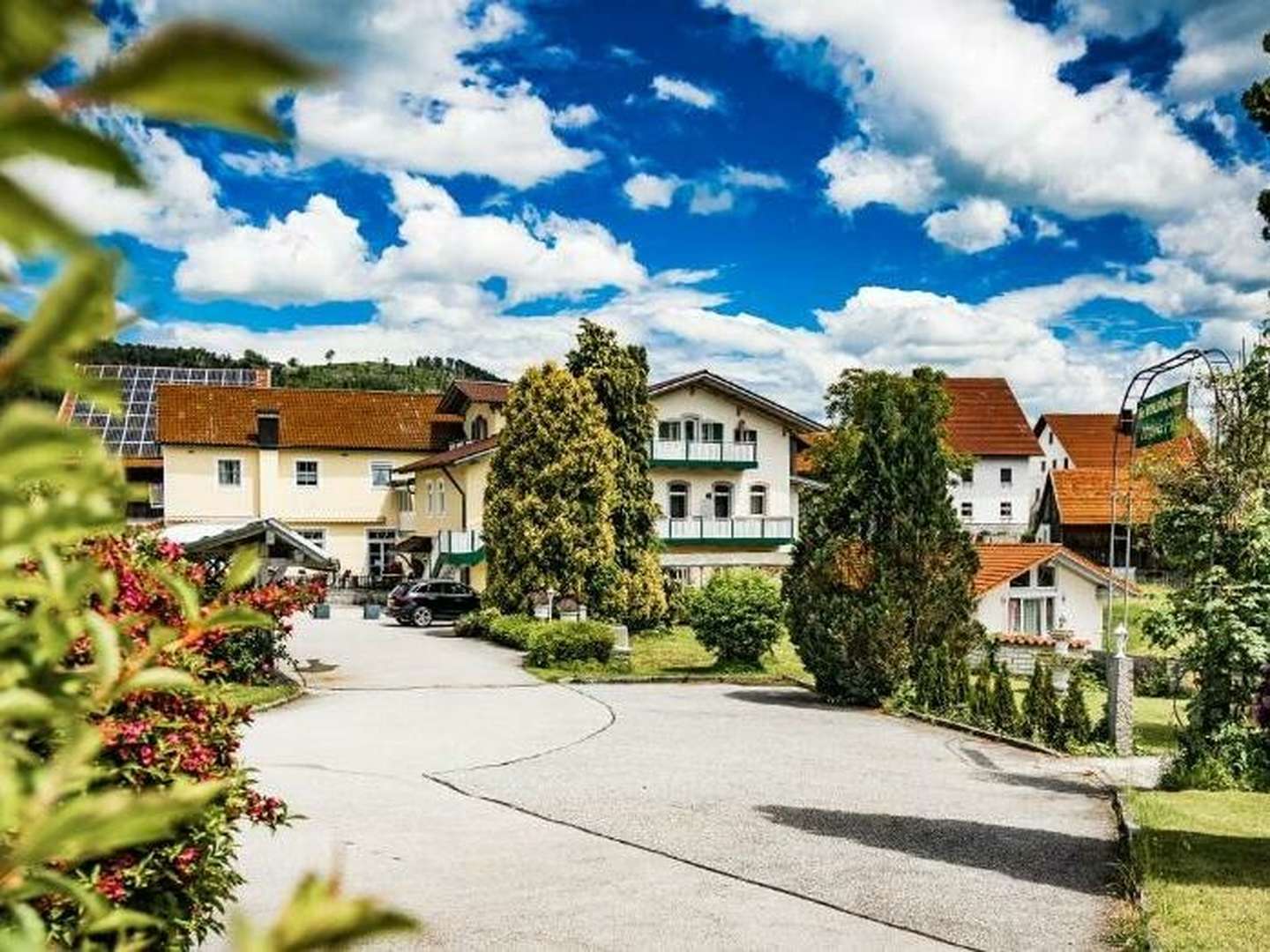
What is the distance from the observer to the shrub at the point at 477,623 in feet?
102

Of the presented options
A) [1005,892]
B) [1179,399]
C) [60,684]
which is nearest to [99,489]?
[60,684]

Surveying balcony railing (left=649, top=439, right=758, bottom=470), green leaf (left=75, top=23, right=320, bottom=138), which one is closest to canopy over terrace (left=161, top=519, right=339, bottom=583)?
balcony railing (left=649, top=439, right=758, bottom=470)

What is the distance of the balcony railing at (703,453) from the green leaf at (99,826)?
40.8m

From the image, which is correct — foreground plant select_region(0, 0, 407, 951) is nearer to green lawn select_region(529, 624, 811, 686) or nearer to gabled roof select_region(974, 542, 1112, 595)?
green lawn select_region(529, 624, 811, 686)

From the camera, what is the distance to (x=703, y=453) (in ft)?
141

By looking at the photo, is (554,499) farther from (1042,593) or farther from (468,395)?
(468,395)

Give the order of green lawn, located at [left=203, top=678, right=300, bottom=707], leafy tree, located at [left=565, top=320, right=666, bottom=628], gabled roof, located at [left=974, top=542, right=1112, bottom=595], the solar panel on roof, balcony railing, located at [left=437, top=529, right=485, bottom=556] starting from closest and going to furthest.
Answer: green lawn, located at [left=203, top=678, right=300, bottom=707] < leafy tree, located at [left=565, top=320, right=666, bottom=628] < gabled roof, located at [left=974, top=542, right=1112, bottom=595] < balcony railing, located at [left=437, top=529, right=485, bottom=556] < the solar panel on roof

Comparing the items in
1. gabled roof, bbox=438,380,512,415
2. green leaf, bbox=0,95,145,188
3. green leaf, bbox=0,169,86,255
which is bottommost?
green leaf, bbox=0,169,86,255

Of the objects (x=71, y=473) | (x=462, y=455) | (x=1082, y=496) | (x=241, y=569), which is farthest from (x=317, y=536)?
(x=71, y=473)

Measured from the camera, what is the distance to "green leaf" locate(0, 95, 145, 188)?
59cm

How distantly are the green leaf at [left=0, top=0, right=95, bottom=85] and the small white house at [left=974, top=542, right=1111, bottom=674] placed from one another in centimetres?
3567

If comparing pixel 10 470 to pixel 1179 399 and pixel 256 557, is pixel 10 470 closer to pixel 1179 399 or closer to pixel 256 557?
pixel 256 557

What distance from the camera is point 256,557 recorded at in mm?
1366

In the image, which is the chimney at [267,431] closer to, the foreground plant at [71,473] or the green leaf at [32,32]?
the foreground plant at [71,473]
